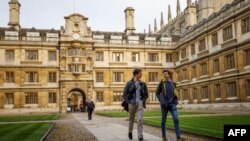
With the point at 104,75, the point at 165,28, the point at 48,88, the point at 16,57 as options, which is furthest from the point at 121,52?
the point at 165,28

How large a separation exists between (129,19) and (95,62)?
1051 cm

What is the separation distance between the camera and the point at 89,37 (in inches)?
1841

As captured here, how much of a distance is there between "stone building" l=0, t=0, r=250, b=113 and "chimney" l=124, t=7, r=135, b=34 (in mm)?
133

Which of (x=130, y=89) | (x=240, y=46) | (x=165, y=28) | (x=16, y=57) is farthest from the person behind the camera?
(x=165, y=28)

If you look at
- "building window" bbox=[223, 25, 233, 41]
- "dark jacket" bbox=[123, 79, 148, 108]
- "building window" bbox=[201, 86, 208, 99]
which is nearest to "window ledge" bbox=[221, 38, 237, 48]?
"building window" bbox=[223, 25, 233, 41]

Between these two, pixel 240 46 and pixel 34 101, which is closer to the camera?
pixel 240 46

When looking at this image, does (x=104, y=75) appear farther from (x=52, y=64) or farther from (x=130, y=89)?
(x=130, y=89)

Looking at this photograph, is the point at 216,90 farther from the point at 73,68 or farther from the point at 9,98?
the point at 9,98

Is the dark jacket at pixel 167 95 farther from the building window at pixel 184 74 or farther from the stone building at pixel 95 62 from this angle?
the building window at pixel 184 74

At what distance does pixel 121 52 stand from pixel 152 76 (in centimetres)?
624

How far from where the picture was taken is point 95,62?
1860 inches

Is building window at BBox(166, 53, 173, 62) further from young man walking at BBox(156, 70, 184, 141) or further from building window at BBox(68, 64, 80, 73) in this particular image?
young man walking at BBox(156, 70, 184, 141)

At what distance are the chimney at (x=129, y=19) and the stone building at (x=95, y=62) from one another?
0.13 m

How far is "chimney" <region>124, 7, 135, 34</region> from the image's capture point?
2062 inches
